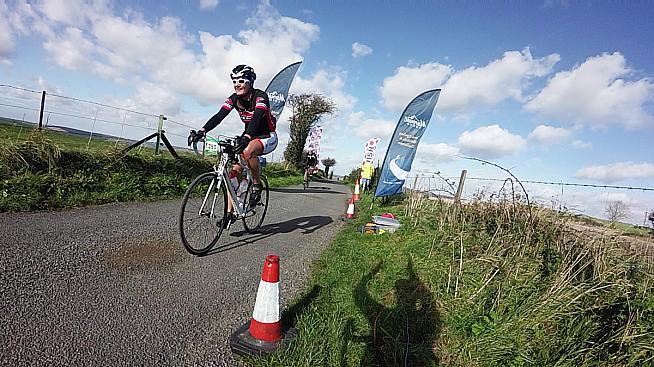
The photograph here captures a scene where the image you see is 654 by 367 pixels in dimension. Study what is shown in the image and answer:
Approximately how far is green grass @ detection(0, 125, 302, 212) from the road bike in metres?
2.46

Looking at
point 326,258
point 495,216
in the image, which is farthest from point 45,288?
point 495,216

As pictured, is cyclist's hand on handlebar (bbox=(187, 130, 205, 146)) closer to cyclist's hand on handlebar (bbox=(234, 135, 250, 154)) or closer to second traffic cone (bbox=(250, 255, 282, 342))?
cyclist's hand on handlebar (bbox=(234, 135, 250, 154))

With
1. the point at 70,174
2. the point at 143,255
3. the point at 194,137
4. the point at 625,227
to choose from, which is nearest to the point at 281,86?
the point at 70,174

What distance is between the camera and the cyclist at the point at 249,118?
4191 millimetres

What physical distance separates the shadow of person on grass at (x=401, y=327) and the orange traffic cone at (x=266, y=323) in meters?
0.51

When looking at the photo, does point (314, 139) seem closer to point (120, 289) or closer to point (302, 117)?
point (302, 117)

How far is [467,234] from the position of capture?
462 cm

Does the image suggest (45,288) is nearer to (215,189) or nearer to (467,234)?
(215,189)

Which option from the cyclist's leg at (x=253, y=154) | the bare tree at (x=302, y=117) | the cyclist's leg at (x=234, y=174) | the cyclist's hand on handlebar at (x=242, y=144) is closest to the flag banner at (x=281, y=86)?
the cyclist's leg at (x=253, y=154)

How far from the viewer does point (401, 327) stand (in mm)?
2838

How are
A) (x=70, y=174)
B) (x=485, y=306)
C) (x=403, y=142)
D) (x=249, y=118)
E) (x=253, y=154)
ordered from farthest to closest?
(x=403, y=142)
(x=70, y=174)
(x=249, y=118)
(x=253, y=154)
(x=485, y=306)

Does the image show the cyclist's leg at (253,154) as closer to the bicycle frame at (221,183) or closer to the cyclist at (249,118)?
the cyclist at (249,118)

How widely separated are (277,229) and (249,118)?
2181mm

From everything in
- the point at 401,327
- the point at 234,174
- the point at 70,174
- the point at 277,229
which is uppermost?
the point at 234,174
